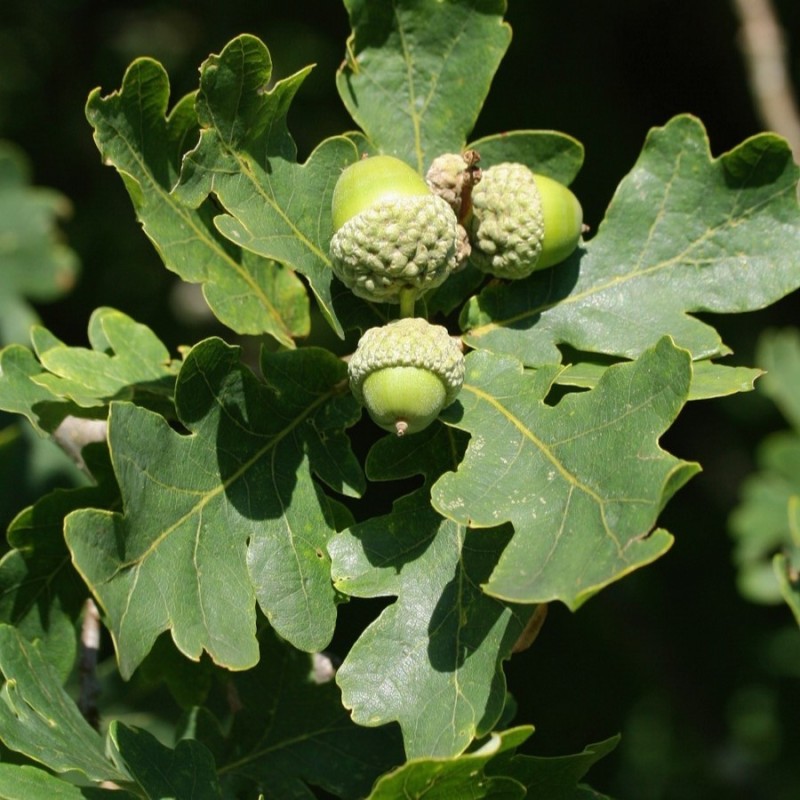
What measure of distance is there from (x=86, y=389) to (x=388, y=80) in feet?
2.11

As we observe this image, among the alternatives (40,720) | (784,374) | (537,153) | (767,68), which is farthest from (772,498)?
(40,720)

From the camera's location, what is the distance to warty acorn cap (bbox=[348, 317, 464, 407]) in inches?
54.9

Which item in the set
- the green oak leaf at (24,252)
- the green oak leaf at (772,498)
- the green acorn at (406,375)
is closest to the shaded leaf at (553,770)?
the green acorn at (406,375)

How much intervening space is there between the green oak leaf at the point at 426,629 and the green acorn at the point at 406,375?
142 millimetres

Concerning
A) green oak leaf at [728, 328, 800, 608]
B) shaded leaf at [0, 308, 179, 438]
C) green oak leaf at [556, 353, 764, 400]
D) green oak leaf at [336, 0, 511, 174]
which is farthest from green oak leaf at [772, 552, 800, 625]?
green oak leaf at [728, 328, 800, 608]

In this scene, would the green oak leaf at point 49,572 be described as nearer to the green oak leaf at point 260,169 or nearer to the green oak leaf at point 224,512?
the green oak leaf at point 224,512

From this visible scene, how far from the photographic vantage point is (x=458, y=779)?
52.1 inches

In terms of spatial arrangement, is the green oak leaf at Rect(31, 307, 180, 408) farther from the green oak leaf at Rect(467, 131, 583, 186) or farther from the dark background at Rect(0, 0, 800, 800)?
the dark background at Rect(0, 0, 800, 800)

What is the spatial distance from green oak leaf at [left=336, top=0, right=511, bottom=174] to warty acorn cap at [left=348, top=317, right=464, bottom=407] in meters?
0.39

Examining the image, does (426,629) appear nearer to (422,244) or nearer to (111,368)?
(422,244)

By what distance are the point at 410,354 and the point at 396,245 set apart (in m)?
0.14

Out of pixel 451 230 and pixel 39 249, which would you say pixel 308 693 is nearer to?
pixel 451 230

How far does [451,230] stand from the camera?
4.80 ft

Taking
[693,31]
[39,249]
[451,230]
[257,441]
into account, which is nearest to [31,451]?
[39,249]
